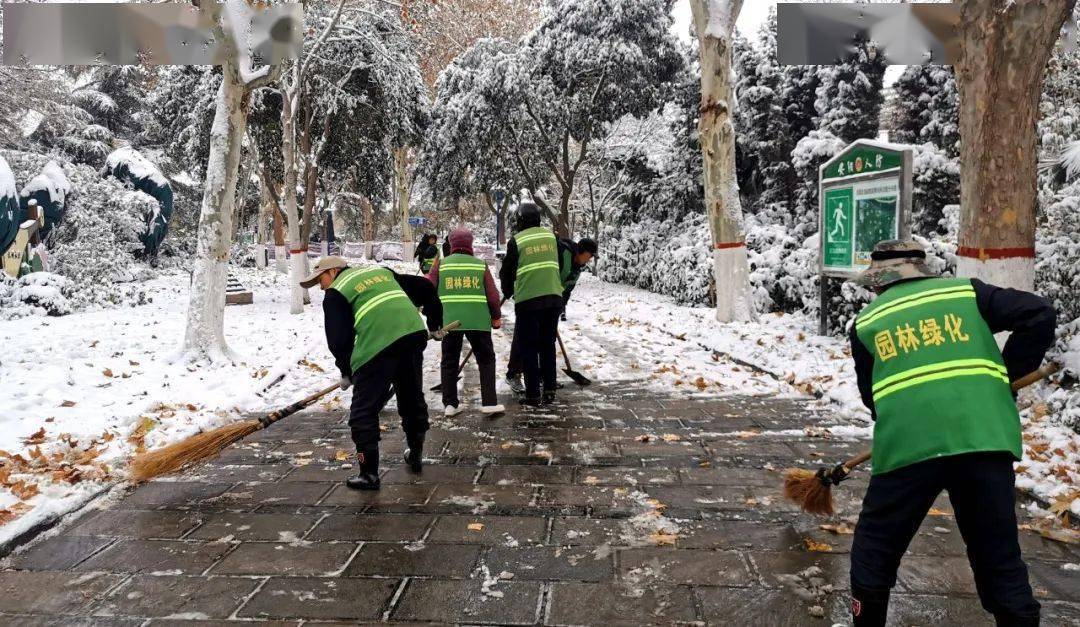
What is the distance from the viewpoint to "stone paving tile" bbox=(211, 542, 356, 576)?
3496 mm

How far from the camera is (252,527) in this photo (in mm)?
4066

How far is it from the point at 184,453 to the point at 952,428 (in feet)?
14.8

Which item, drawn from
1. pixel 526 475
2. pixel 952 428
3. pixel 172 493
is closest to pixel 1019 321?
pixel 952 428

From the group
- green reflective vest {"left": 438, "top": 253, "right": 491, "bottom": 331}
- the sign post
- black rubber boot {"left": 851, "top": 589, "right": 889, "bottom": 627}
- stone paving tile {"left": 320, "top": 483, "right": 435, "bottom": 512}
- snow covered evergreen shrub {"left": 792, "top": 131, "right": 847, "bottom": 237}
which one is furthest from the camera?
snow covered evergreen shrub {"left": 792, "top": 131, "right": 847, "bottom": 237}

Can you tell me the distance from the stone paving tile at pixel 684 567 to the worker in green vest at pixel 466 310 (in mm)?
3143

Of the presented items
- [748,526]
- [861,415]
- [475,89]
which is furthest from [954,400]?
[475,89]

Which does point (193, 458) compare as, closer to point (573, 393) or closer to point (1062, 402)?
point (573, 393)

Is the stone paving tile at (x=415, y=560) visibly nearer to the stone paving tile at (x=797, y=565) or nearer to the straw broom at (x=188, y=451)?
the stone paving tile at (x=797, y=565)

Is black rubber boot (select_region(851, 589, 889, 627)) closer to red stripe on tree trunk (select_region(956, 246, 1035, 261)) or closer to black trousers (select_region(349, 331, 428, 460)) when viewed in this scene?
black trousers (select_region(349, 331, 428, 460))

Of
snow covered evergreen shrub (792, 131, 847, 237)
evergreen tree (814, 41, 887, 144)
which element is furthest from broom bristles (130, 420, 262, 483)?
evergreen tree (814, 41, 887, 144)

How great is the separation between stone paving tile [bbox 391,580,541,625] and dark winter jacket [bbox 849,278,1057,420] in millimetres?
1812

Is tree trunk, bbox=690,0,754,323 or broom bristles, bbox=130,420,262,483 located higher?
tree trunk, bbox=690,0,754,323

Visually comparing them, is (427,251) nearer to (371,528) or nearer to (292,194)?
(292,194)

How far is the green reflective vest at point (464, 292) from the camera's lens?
21.4ft
